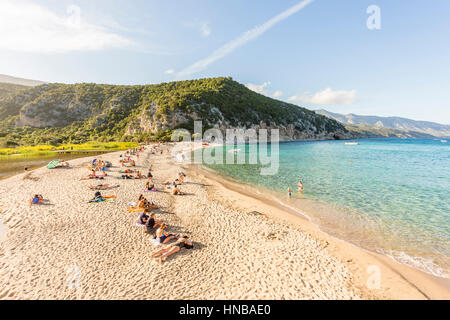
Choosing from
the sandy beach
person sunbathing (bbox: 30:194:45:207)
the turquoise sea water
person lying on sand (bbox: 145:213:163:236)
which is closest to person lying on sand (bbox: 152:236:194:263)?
the sandy beach

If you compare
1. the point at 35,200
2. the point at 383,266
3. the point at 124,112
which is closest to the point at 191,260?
the point at 383,266

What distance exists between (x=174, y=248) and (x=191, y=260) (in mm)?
905

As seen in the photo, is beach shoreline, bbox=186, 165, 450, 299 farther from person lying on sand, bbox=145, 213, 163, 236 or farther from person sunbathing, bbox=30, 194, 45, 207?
person sunbathing, bbox=30, 194, 45, 207

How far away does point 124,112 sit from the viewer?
3391 inches

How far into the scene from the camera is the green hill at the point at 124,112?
2736 inches

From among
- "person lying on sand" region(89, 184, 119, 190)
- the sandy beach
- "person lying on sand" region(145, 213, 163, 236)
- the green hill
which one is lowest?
the sandy beach

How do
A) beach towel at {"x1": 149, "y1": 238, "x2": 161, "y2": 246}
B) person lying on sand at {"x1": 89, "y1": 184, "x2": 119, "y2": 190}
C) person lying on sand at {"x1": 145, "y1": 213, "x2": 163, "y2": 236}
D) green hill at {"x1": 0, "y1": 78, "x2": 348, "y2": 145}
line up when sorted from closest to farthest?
beach towel at {"x1": 149, "y1": 238, "x2": 161, "y2": 246} → person lying on sand at {"x1": 145, "y1": 213, "x2": 163, "y2": 236} → person lying on sand at {"x1": 89, "y1": 184, "x2": 119, "y2": 190} → green hill at {"x1": 0, "y1": 78, "x2": 348, "y2": 145}

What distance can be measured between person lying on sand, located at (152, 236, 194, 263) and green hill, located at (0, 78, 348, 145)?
62084 millimetres

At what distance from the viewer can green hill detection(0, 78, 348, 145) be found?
69.5m

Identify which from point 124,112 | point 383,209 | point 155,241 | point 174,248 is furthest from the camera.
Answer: point 124,112

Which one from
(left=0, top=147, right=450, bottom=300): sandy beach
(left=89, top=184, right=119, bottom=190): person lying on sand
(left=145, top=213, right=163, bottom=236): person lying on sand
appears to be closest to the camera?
(left=0, top=147, right=450, bottom=300): sandy beach

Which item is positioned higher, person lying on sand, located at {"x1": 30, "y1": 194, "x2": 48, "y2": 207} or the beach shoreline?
person lying on sand, located at {"x1": 30, "y1": 194, "x2": 48, "y2": 207}

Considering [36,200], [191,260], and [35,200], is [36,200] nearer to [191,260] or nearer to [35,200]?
[35,200]

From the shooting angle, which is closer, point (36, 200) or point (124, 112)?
point (36, 200)
